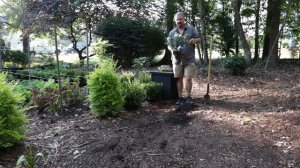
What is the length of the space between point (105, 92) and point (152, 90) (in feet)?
3.62

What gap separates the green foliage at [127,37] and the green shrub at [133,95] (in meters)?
5.68

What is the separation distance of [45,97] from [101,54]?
128 cm

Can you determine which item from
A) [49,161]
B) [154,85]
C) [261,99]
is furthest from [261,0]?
[49,161]

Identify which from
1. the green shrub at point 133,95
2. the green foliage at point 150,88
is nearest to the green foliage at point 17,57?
the green foliage at point 150,88

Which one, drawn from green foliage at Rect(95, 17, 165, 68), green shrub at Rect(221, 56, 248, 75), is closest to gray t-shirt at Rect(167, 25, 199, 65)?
green shrub at Rect(221, 56, 248, 75)

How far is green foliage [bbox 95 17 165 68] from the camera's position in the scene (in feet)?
34.9

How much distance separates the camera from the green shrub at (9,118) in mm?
3362

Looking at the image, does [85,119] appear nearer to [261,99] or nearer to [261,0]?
[261,99]

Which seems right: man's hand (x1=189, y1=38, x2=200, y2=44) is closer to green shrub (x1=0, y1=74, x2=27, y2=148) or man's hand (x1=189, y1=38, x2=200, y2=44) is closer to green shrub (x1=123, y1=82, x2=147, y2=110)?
green shrub (x1=123, y1=82, x2=147, y2=110)

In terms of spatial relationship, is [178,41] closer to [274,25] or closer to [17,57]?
[274,25]

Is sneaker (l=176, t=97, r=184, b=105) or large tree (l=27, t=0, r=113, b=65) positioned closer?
sneaker (l=176, t=97, r=184, b=105)

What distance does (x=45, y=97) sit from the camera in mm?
5145

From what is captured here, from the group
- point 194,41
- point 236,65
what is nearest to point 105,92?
point 194,41

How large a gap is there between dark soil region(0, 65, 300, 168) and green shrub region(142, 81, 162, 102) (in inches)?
4.3
